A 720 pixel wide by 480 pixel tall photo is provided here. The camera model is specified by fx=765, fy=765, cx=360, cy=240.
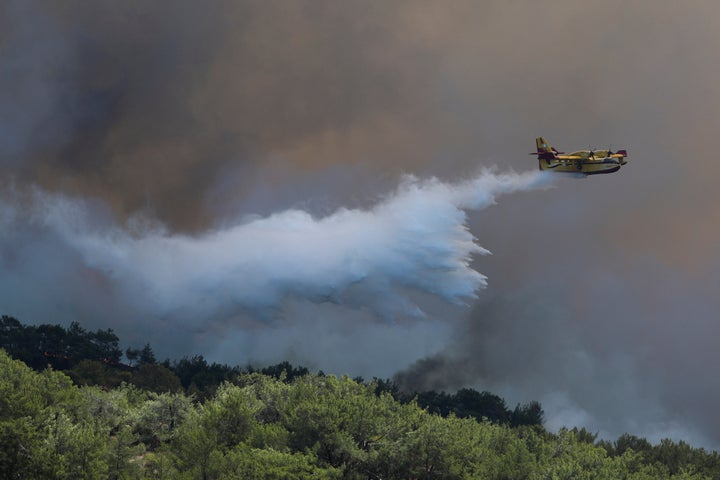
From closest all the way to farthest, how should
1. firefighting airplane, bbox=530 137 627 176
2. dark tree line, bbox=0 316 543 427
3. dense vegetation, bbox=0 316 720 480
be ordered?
dense vegetation, bbox=0 316 720 480 → firefighting airplane, bbox=530 137 627 176 → dark tree line, bbox=0 316 543 427

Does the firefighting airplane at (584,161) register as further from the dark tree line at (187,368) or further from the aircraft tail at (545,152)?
the dark tree line at (187,368)

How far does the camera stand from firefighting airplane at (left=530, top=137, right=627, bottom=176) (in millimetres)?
110375

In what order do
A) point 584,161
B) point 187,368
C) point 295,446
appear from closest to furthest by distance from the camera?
1. point 295,446
2. point 584,161
3. point 187,368

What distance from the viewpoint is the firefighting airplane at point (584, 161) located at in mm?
110375

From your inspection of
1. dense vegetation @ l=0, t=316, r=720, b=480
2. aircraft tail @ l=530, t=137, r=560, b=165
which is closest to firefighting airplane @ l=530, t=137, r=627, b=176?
aircraft tail @ l=530, t=137, r=560, b=165

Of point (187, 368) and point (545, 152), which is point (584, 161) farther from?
point (187, 368)

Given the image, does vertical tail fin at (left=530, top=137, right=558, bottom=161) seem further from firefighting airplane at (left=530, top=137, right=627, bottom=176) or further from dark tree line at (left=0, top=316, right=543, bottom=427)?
dark tree line at (left=0, top=316, right=543, bottom=427)

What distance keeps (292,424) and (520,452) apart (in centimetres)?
2099

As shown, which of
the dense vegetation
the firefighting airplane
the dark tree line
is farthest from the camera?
the dark tree line

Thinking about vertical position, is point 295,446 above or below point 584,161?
below

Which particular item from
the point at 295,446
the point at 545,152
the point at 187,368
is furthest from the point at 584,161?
the point at 187,368

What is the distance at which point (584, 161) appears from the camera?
4407 inches

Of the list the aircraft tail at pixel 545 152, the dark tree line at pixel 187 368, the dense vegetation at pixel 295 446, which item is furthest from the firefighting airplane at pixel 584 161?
the dark tree line at pixel 187 368

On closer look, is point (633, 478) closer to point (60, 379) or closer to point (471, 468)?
point (471, 468)
